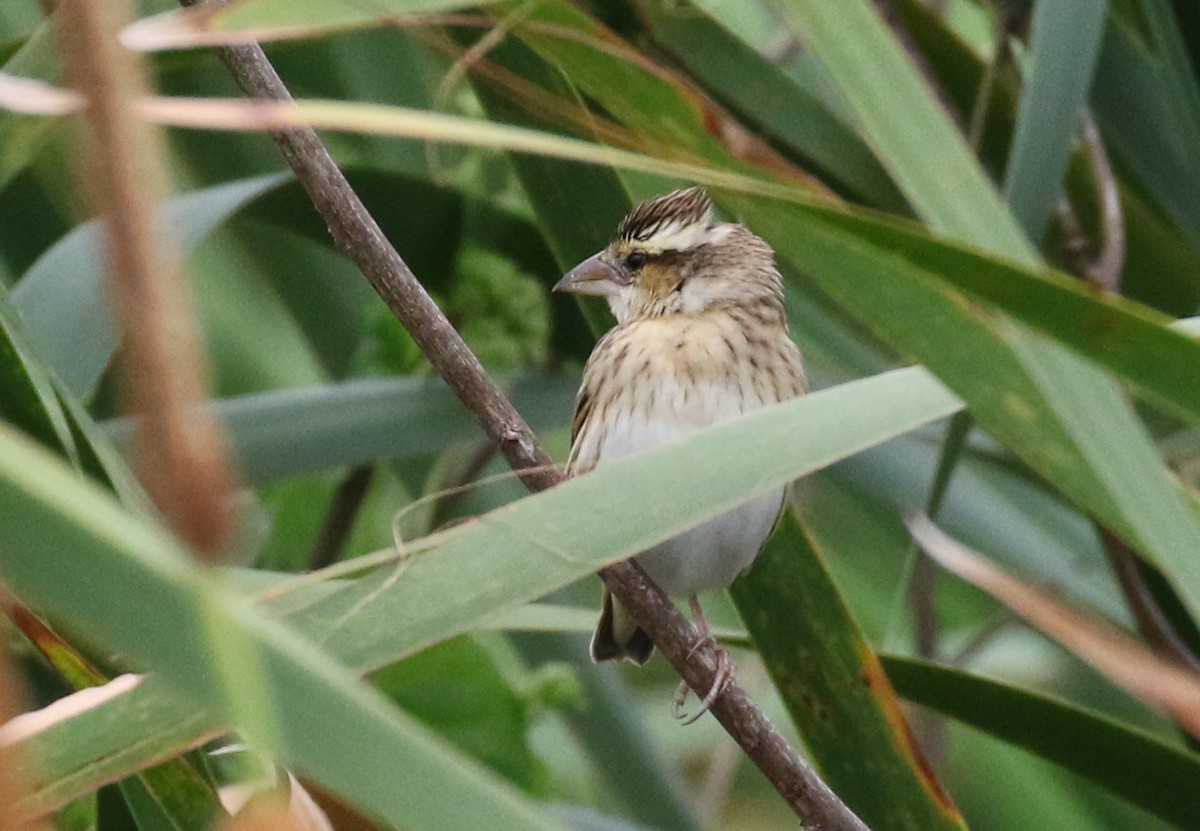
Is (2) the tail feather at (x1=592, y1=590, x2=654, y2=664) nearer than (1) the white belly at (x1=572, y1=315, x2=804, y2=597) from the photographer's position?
No

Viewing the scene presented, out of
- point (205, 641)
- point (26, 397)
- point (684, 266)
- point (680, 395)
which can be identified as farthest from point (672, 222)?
point (205, 641)

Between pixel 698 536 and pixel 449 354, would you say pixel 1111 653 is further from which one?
pixel 698 536

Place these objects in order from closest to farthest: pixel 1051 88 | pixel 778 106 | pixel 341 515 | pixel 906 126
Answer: pixel 906 126, pixel 1051 88, pixel 778 106, pixel 341 515

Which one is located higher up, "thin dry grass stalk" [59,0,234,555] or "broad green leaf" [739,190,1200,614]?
"thin dry grass stalk" [59,0,234,555]

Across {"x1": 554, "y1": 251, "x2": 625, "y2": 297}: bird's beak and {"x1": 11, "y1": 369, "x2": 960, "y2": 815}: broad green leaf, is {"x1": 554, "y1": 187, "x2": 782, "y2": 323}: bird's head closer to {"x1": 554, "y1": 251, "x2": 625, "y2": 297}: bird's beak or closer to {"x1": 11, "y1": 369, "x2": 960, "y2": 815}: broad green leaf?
{"x1": 554, "y1": 251, "x2": 625, "y2": 297}: bird's beak

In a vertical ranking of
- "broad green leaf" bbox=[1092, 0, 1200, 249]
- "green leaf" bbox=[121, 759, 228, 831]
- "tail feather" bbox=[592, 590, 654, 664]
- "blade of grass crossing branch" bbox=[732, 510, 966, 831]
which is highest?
"broad green leaf" bbox=[1092, 0, 1200, 249]

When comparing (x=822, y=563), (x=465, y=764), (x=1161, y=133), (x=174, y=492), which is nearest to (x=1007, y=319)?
(x=465, y=764)

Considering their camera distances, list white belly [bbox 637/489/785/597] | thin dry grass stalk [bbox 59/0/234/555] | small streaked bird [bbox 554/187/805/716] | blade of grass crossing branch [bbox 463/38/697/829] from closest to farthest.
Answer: thin dry grass stalk [bbox 59/0/234/555] < blade of grass crossing branch [bbox 463/38/697/829] < white belly [bbox 637/489/785/597] < small streaked bird [bbox 554/187/805/716]

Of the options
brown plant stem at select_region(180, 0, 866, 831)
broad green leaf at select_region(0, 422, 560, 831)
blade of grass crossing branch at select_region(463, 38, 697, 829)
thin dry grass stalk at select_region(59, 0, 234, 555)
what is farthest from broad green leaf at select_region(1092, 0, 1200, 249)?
thin dry grass stalk at select_region(59, 0, 234, 555)
